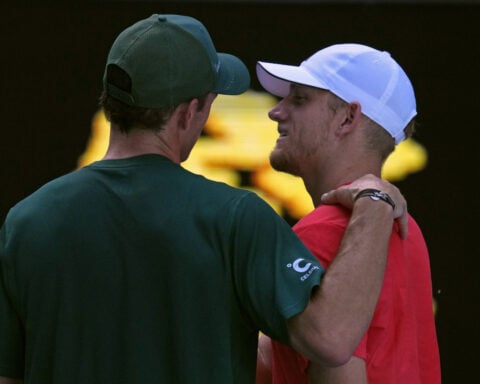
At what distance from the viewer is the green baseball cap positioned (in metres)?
2.31

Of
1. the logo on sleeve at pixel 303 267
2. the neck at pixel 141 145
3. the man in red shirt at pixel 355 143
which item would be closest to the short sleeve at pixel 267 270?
the logo on sleeve at pixel 303 267

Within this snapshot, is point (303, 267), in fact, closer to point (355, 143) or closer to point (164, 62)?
point (164, 62)

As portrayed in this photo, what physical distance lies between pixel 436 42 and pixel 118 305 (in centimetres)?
246

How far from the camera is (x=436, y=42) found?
4.38m

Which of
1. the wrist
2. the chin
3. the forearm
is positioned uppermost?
the wrist

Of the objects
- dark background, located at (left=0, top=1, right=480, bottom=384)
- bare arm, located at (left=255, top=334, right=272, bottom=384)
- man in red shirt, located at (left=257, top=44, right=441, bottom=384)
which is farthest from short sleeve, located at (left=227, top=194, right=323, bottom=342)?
dark background, located at (left=0, top=1, right=480, bottom=384)

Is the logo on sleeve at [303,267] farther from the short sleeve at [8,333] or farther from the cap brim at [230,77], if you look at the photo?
the short sleeve at [8,333]

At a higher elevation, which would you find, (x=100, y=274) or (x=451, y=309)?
(x=100, y=274)

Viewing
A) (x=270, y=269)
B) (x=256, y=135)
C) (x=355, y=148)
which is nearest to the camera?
(x=270, y=269)

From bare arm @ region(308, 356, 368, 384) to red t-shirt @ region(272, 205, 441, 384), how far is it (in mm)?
25

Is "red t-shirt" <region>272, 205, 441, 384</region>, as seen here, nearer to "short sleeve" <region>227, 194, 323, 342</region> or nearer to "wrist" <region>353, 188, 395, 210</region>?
"wrist" <region>353, 188, 395, 210</region>

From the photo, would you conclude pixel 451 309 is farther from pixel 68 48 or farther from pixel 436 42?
pixel 68 48

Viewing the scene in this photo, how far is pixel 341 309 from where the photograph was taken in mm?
2199

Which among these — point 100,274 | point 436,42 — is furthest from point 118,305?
point 436,42
